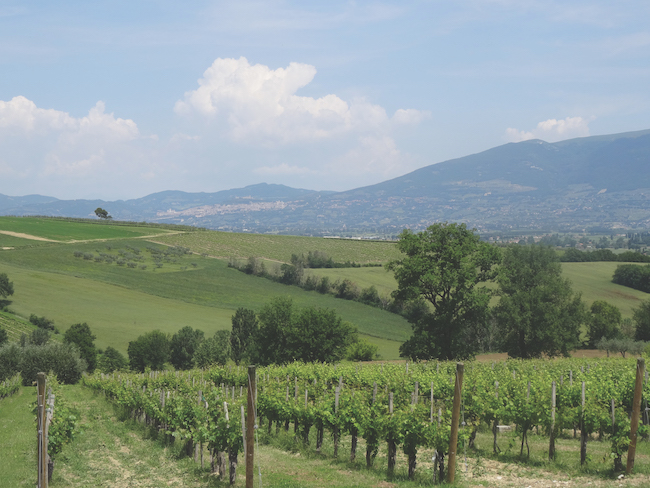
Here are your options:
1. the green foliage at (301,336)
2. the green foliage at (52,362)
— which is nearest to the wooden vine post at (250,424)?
the green foliage at (301,336)

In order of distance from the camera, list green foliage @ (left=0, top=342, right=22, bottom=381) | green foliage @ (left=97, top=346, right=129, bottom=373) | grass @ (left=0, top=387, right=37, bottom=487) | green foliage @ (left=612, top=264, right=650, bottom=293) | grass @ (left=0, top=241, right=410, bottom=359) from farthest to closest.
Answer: green foliage @ (left=612, top=264, right=650, bottom=293) → grass @ (left=0, top=241, right=410, bottom=359) → green foliage @ (left=97, top=346, right=129, bottom=373) → green foliage @ (left=0, top=342, right=22, bottom=381) → grass @ (left=0, top=387, right=37, bottom=487)

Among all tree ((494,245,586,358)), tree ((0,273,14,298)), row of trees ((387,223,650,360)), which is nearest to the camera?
row of trees ((387,223,650,360))

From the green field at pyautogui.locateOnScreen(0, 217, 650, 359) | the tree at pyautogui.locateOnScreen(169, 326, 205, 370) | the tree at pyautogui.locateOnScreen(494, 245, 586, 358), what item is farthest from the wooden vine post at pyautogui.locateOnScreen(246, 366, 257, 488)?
the tree at pyautogui.locateOnScreen(169, 326, 205, 370)

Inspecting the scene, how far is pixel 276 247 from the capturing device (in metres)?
133

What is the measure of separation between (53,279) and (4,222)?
67.7 meters

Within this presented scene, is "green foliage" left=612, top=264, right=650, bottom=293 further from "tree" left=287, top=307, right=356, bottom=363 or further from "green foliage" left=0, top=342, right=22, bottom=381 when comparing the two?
"green foliage" left=0, top=342, right=22, bottom=381

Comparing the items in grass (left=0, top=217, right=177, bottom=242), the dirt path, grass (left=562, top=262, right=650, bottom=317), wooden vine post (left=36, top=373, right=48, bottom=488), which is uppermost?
grass (left=0, top=217, right=177, bottom=242)

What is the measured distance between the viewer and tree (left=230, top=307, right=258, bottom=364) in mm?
62787

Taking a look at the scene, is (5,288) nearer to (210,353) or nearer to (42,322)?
(42,322)

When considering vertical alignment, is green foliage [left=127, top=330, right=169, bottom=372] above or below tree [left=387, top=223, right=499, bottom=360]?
below

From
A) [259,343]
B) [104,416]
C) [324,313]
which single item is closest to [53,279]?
[259,343]

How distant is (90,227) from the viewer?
13788cm

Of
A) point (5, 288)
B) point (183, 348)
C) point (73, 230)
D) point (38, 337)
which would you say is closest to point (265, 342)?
point (183, 348)

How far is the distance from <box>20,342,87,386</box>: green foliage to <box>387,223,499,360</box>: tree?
103 ft
